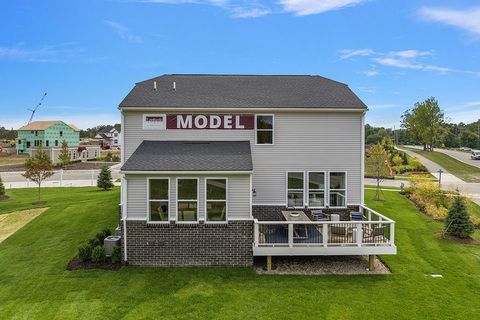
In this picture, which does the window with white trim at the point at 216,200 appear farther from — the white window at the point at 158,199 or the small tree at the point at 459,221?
the small tree at the point at 459,221

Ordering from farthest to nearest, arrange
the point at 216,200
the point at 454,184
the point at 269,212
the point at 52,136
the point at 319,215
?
the point at 52,136 → the point at 454,184 → the point at 269,212 → the point at 319,215 → the point at 216,200

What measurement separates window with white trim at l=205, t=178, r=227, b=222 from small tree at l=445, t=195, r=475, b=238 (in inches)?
420

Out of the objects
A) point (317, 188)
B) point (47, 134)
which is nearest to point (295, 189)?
point (317, 188)

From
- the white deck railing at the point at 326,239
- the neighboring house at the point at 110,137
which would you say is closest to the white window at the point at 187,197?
the white deck railing at the point at 326,239

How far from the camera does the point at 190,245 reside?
1073 centimetres

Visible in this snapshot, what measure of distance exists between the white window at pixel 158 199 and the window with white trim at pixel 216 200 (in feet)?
4.77

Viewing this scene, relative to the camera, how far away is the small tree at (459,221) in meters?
13.6

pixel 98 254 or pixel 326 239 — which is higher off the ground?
pixel 326 239

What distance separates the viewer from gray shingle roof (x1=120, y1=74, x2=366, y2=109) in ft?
43.3

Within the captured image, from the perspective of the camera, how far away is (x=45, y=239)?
45.6ft

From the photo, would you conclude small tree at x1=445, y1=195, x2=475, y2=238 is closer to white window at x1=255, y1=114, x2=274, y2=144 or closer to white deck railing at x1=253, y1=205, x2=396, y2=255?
white deck railing at x1=253, y1=205, x2=396, y2=255

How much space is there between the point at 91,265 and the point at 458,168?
155 feet

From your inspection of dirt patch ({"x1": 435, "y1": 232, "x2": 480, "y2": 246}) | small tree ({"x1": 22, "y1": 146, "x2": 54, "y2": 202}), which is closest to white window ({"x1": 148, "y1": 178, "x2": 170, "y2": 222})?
dirt patch ({"x1": 435, "y1": 232, "x2": 480, "y2": 246})

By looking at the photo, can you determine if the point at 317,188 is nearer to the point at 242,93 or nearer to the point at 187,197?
the point at 242,93
